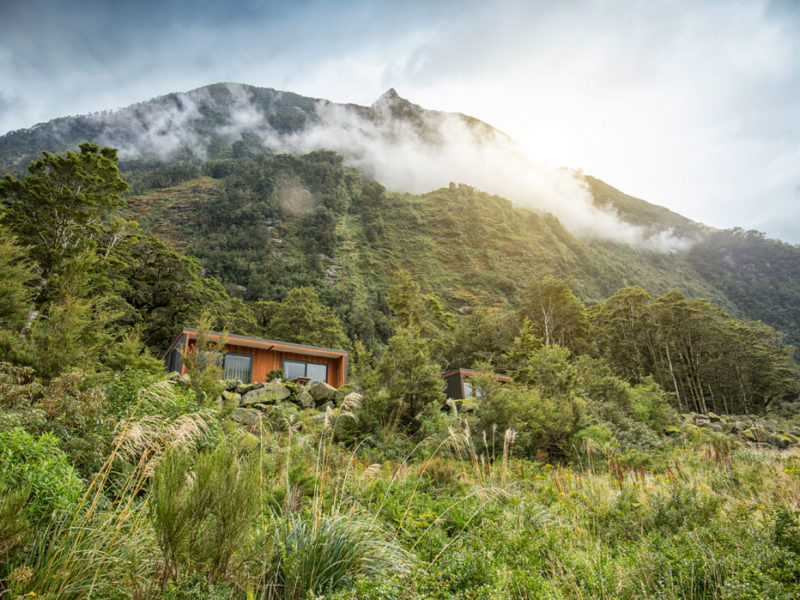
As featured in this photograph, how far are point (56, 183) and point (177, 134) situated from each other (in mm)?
130675

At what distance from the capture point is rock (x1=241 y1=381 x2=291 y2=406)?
12.2 meters

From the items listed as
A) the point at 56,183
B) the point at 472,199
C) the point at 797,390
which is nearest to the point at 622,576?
the point at 56,183

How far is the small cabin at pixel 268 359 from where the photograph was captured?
17094 millimetres

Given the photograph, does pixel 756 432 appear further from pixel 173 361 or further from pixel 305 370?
pixel 173 361

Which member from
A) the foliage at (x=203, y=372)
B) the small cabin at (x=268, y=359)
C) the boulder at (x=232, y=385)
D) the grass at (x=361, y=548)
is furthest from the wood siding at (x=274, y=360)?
the grass at (x=361, y=548)

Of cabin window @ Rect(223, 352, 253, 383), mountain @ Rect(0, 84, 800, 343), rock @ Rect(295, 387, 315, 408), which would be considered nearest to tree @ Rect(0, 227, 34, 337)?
cabin window @ Rect(223, 352, 253, 383)

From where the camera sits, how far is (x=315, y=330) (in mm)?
30734

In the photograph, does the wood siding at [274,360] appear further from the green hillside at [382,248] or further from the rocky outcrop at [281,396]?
the green hillside at [382,248]

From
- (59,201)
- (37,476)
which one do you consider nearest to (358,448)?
(37,476)

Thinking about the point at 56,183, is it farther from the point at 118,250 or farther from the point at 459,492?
the point at 459,492

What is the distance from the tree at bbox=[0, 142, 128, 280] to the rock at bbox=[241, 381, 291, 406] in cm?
857

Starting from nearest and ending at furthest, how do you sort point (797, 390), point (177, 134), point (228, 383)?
point (228, 383) → point (797, 390) → point (177, 134)

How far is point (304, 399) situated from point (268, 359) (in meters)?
6.22

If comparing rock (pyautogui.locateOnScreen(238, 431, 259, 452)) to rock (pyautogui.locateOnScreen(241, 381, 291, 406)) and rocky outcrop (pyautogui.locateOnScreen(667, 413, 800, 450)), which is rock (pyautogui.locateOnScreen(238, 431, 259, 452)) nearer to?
rock (pyautogui.locateOnScreen(241, 381, 291, 406))
